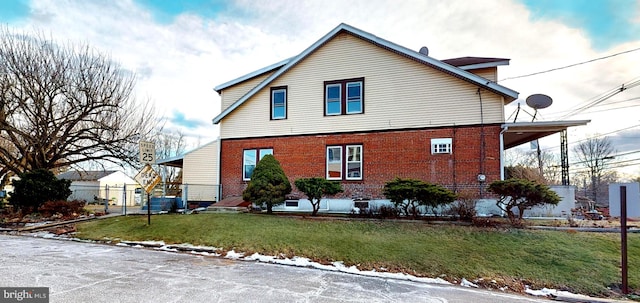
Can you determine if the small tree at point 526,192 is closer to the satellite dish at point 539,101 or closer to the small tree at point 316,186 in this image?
the small tree at point 316,186

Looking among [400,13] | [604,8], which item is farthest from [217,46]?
[604,8]

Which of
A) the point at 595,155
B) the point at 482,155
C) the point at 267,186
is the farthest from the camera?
the point at 595,155

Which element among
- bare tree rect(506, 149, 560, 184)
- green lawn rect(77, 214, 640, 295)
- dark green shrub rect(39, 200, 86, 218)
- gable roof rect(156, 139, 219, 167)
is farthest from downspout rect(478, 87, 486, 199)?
dark green shrub rect(39, 200, 86, 218)

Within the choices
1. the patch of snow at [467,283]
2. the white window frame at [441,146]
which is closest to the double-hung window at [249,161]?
the white window frame at [441,146]

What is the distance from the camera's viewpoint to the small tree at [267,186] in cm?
1365

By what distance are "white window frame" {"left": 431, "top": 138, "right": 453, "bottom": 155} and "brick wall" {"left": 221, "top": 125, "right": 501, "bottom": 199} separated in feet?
0.43

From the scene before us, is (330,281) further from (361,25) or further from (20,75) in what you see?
(20,75)

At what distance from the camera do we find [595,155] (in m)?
39.0

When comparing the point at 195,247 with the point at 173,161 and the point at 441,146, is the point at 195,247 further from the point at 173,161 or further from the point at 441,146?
the point at 173,161

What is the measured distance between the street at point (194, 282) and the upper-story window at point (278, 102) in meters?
10.0

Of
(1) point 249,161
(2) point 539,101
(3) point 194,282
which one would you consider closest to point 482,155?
(2) point 539,101

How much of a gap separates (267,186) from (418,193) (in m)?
5.72

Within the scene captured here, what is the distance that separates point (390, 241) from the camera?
9.59 meters

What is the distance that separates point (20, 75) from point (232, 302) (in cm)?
1889
